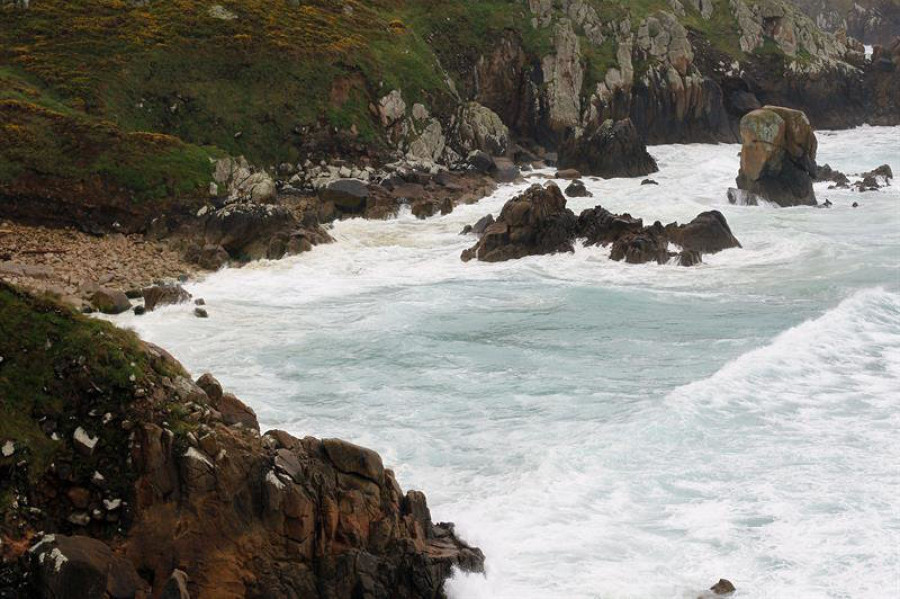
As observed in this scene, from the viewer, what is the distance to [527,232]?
42.4m

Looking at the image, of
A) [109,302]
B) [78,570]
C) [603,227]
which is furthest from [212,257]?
[78,570]

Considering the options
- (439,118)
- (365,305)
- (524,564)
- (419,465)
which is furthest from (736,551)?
(439,118)

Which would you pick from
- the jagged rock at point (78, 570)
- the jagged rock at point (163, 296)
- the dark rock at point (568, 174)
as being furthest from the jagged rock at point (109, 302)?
the dark rock at point (568, 174)

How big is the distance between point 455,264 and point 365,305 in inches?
319

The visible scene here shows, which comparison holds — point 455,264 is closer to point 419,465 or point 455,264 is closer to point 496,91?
point 419,465

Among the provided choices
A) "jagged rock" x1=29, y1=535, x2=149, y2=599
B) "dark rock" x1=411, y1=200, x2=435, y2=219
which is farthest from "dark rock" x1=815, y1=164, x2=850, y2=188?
"jagged rock" x1=29, y1=535, x2=149, y2=599

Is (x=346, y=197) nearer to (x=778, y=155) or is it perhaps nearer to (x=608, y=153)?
(x=608, y=153)

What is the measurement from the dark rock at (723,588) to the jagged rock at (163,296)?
74.2 ft

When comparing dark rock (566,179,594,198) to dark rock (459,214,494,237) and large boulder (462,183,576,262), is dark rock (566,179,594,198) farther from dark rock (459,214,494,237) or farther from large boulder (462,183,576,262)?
large boulder (462,183,576,262)

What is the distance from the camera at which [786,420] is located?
21703 millimetres

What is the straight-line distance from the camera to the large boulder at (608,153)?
62769mm

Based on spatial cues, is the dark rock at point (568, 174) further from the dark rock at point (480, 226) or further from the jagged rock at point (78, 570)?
the jagged rock at point (78, 570)

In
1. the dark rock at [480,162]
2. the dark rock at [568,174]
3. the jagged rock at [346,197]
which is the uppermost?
the dark rock at [480,162]

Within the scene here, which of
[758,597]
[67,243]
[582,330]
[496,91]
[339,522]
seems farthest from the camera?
[496,91]
